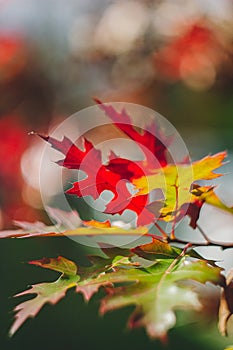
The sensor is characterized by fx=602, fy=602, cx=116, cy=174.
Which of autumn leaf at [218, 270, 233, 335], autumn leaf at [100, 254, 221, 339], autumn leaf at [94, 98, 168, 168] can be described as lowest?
autumn leaf at [218, 270, 233, 335]

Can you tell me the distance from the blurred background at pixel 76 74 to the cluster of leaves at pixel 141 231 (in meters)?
1.22

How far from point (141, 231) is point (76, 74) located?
1.66 m

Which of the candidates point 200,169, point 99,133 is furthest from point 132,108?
point 200,169

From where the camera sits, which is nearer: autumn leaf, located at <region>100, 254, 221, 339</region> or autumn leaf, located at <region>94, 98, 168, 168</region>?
autumn leaf, located at <region>100, 254, 221, 339</region>

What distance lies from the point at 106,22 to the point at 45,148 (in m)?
0.49

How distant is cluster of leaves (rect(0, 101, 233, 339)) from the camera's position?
39cm

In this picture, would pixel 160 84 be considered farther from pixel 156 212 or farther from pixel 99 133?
pixel 156 212

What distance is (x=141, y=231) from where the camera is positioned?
472 millimetres

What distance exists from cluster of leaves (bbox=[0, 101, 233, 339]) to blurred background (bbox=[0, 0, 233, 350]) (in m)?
1.22

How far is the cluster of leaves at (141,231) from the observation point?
0.39 metres

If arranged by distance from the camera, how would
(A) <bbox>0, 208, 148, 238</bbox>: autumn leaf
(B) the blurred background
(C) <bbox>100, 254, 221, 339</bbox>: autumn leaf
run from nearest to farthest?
(C) <bbox>100, 254, 221, 339</bbox>: autumn leaf < (A) <bbox>0, 208, 148, 238</bbox>: autumn leaf < (B) the blurred background

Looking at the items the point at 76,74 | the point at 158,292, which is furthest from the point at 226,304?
the point at 76,74

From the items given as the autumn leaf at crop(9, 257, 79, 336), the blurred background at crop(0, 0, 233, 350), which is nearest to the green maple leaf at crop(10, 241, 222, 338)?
the autumn leaf at crop(9, 257, 79, 336)

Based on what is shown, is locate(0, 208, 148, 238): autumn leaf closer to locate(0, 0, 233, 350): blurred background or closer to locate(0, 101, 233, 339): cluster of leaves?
locate(0, 101, 233, 339): cluster of leaves
